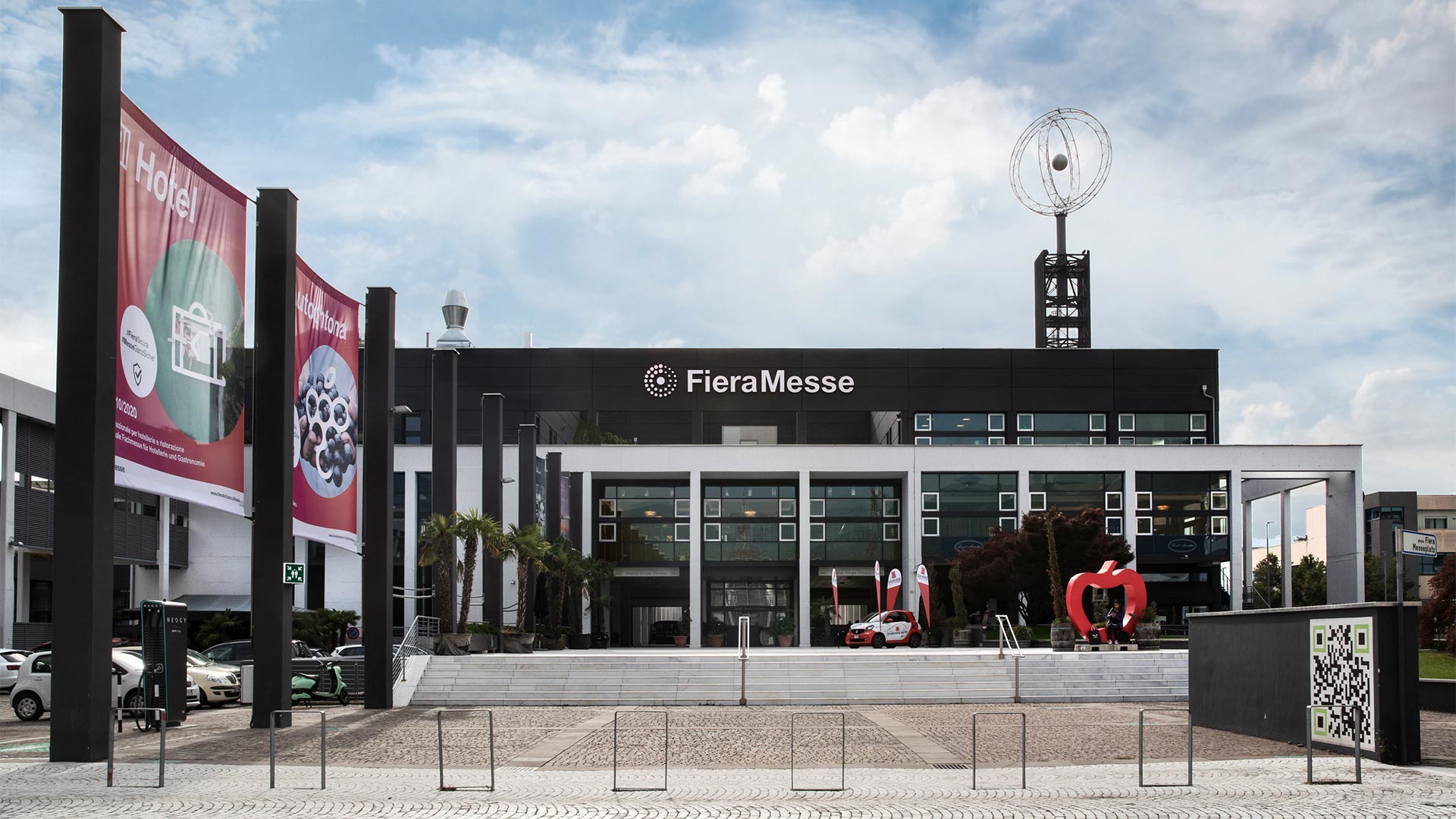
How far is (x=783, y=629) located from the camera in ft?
214

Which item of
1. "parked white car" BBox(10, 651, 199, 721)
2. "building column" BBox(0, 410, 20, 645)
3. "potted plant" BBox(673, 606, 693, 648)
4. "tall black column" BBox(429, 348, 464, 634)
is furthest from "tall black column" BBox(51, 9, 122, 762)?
"potted plant" BBox(673, 606, 693, 648)

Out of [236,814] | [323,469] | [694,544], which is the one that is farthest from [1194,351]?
[236,814]

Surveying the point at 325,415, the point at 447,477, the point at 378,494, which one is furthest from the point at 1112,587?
the point at 325,415

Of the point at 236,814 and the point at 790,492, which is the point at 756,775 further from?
the point at 790,492

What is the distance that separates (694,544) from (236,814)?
49381mm

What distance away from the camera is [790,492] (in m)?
65.4

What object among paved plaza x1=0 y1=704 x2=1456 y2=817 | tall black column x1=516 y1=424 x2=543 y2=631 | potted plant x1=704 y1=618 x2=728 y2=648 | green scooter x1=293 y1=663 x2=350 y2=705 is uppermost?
tall black column x1=516 y1=424 x2=543 y2=631

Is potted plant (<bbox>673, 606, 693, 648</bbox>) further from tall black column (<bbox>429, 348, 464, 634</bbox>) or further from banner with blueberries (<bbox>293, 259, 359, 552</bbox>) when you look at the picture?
banner with blueberries (<bbox>293, 259, 359, 552</bbox>)

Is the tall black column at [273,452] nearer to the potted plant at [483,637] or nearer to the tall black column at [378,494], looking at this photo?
the tall black column at [378,494]

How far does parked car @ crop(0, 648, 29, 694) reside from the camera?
36.9 meters

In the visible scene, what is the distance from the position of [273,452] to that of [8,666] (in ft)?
60.5

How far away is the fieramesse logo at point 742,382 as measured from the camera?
66.8 meters

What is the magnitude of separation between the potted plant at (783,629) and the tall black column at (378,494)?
1468 inches

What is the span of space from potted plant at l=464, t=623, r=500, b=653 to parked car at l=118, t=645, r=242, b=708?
7905mm
